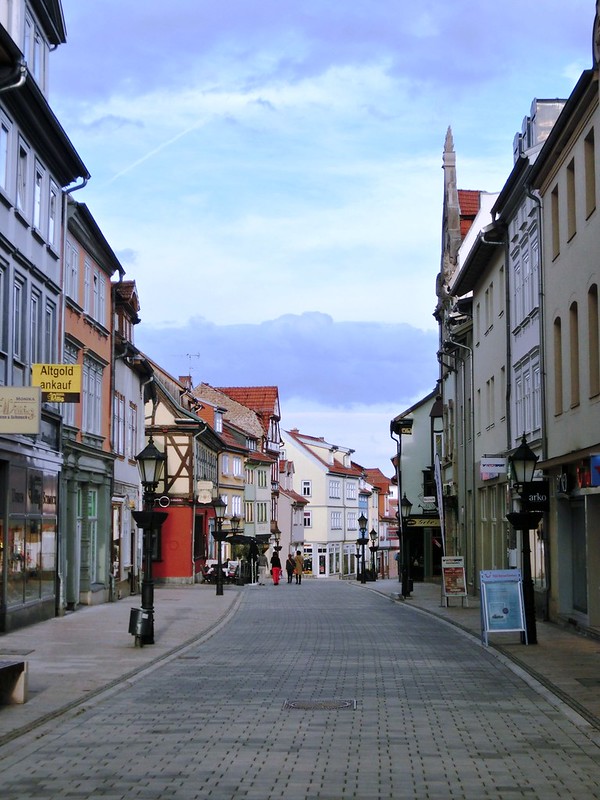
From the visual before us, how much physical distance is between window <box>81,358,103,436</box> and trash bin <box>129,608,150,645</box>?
39.9 ft

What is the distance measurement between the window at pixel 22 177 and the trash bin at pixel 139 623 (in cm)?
860

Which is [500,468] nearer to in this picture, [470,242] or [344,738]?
[470,242]

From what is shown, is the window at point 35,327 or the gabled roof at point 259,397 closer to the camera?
the window at point 35,327

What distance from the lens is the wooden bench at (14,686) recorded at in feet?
41.3

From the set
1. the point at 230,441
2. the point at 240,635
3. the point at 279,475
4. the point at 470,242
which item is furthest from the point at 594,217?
the point at 279,475

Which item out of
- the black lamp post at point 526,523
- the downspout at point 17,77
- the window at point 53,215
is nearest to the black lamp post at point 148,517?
the black lamp post at point 526,523

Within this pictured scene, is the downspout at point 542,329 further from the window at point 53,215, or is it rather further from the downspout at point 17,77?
the downspout at point 17,77

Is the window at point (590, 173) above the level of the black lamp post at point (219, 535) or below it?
above

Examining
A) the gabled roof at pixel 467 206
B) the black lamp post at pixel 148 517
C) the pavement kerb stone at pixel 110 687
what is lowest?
the pavement kerb stone at pixel 110 687

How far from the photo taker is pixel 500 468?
3044 centimetres

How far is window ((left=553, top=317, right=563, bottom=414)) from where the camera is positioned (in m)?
24.7

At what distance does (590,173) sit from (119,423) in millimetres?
20023

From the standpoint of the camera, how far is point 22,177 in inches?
955

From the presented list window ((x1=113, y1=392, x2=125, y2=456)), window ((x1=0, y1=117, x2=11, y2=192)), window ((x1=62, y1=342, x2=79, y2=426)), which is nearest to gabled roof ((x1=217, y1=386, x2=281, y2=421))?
window ((x1=113, y1=392, x2=125, y2=456))
